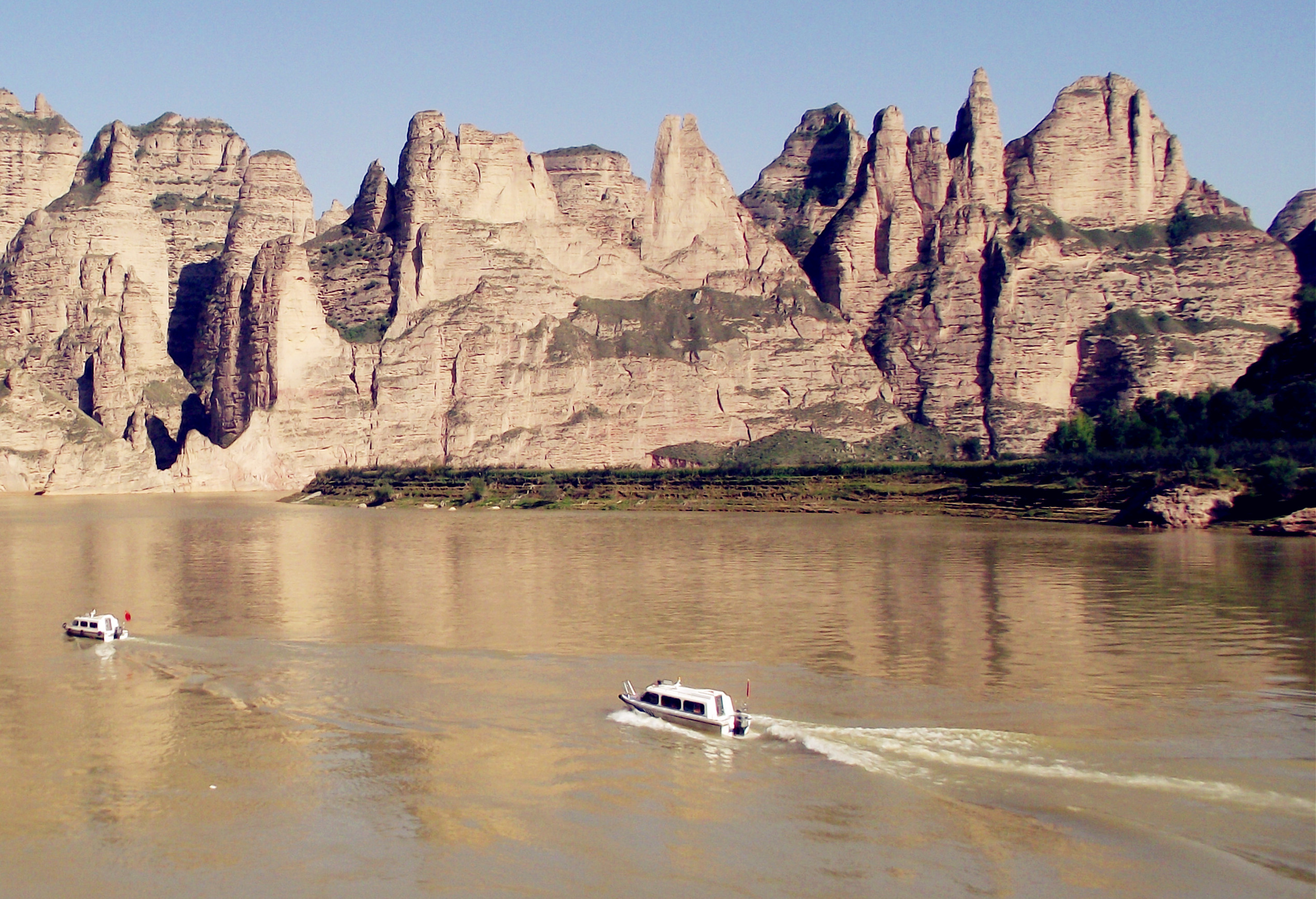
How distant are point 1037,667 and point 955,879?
16.0m

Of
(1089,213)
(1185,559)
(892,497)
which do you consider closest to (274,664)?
(1185,559)

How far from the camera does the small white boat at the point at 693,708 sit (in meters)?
27.1

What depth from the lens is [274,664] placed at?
35.1 m

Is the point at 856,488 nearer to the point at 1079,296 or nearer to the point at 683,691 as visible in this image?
the point at 683,691

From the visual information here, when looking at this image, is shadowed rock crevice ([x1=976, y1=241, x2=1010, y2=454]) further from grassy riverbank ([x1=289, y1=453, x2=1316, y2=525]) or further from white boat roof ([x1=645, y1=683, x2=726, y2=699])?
white boat roof ([x1=645, y1=683, x2=726, y2=699])

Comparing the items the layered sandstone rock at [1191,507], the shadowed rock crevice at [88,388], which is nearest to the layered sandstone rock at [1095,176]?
the layered sandstone rock at [1191,507]

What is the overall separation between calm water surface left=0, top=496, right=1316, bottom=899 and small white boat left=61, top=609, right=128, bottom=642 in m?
0.46

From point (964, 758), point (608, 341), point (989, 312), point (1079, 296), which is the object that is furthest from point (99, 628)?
point (1079, 296)

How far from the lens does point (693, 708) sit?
27688 millimetres

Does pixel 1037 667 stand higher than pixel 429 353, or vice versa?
pixel 429 353

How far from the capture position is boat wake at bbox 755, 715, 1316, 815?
22781 millimetres

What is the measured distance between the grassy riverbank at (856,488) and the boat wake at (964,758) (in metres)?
62.3

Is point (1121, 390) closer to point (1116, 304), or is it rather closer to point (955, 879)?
point (1116, 304)

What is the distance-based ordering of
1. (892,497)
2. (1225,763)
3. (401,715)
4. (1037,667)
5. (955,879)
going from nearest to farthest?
(955,879)
(1225,763)
(401,715)
(1037,667)
(892,497)
